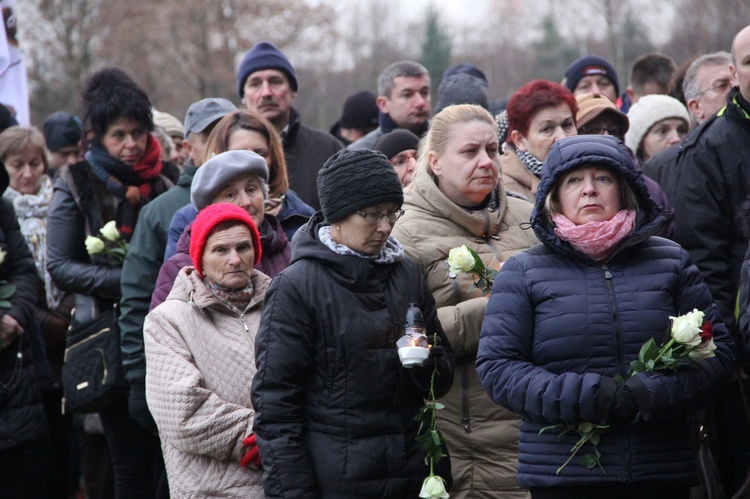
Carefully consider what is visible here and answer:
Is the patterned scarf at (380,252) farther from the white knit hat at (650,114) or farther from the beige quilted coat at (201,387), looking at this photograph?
the white knit hat at (650,114)

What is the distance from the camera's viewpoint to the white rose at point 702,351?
13.2 feet

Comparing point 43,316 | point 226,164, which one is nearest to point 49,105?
point 43,316

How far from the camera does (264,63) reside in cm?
757

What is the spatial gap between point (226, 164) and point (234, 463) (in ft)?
5.28

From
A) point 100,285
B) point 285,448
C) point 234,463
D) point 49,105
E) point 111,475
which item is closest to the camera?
point 285,448

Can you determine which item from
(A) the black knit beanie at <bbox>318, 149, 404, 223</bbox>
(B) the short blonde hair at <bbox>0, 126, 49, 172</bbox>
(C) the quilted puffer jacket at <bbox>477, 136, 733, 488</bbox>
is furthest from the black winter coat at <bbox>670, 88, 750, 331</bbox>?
(B) the short blonde hair at <bbox>0, 126, 49, 172</bbox>

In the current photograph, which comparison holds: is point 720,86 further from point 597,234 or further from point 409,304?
point 409,304

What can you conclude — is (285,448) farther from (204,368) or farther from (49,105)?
(49,105)

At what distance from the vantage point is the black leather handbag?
20.6 feet

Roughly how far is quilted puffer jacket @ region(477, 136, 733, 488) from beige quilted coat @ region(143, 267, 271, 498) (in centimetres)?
124

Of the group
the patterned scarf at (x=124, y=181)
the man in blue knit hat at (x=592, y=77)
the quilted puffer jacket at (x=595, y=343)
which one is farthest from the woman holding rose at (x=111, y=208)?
the man in blue knit hat at (x=592, y=77)

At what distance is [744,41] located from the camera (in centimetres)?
557

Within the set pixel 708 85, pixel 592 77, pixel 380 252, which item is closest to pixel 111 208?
pixel 380 252

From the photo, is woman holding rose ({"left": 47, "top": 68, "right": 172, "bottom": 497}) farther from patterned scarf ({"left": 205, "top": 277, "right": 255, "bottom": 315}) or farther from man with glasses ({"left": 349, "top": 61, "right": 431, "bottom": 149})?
man with glasses ({"left": 349, "top": 61, "right": 431, "bottom": 149})
